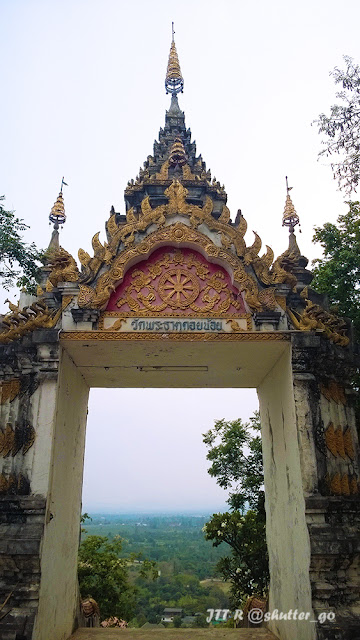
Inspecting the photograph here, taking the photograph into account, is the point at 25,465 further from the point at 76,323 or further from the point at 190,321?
the point at 190,321

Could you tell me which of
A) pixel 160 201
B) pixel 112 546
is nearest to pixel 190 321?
pixel 160 201

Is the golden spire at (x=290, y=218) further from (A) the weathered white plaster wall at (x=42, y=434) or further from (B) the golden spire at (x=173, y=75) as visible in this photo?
(A) the weathered white plaster wall at (x=42, y=434)

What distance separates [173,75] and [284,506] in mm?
16729

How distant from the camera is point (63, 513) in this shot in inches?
368

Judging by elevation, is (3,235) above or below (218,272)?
above

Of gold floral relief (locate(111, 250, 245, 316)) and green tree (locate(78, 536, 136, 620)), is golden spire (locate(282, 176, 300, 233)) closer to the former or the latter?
gold floral relief (locate(111, 250, 245, 316))

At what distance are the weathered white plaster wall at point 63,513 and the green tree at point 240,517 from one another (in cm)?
796

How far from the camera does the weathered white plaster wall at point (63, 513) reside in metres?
7.95

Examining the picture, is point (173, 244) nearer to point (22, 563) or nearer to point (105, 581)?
point (22, 563)

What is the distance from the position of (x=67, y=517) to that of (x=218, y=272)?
5669mm

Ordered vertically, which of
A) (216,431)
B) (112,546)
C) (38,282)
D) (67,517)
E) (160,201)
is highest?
(160,201)

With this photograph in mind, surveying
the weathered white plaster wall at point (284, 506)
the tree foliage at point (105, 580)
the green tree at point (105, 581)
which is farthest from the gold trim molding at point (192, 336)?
the tree foliage at point (105, 580)

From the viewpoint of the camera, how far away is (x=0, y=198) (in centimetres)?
1098

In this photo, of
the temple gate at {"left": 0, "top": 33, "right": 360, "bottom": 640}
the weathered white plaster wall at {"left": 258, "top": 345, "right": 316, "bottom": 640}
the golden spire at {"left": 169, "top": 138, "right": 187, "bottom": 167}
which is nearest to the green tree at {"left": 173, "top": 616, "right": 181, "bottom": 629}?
the weathered white plaster wall at {"left": 258, "top": 345, "right": 316, "bottom": 640}
